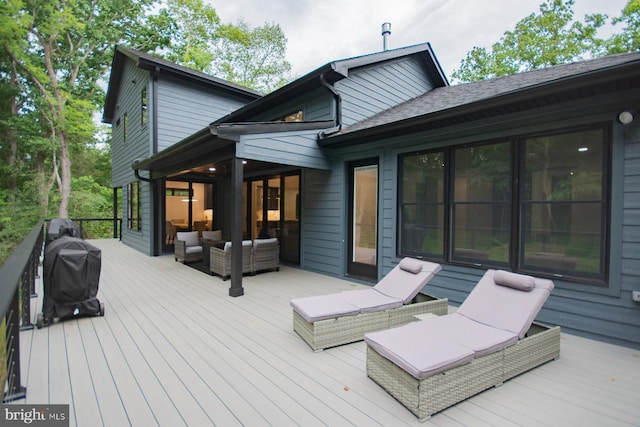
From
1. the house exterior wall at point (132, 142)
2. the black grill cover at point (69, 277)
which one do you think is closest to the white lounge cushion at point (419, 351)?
the black grill cover at point (69, 277)

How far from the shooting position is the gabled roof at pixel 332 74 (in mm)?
6137

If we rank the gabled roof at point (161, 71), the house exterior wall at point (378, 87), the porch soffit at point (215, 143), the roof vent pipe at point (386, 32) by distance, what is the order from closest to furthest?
1. the porch soffit at point (215, 143)
2. the house exterior wall at point (378, 87)
3. the roof vent pipe at point (386, 32)
4. the gabled roof at point (161, 71)

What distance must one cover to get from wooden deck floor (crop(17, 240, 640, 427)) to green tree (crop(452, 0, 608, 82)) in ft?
58.5

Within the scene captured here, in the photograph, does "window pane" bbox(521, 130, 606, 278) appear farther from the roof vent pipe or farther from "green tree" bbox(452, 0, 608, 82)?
"green tree" bbox(452, 0, 608, 82)

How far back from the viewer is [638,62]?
2.70 meters

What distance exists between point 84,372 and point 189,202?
781cm

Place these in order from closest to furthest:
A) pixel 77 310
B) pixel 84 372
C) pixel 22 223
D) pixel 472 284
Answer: pixel 84 372, pixel 77 310, pixel 472 284, pixel 22 223

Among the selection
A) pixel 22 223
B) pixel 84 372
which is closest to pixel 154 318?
pixel 84 372

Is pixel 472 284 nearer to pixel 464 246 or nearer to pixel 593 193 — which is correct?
pixel 464 246

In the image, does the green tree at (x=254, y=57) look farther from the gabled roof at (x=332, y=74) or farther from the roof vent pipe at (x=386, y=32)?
the roof vent pipe at (x=386, y=32)

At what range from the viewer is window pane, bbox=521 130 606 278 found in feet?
11.3

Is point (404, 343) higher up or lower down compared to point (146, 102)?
lower down

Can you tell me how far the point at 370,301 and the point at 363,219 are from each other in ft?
8.81

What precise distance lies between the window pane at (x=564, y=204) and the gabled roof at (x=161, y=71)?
29.0ft
